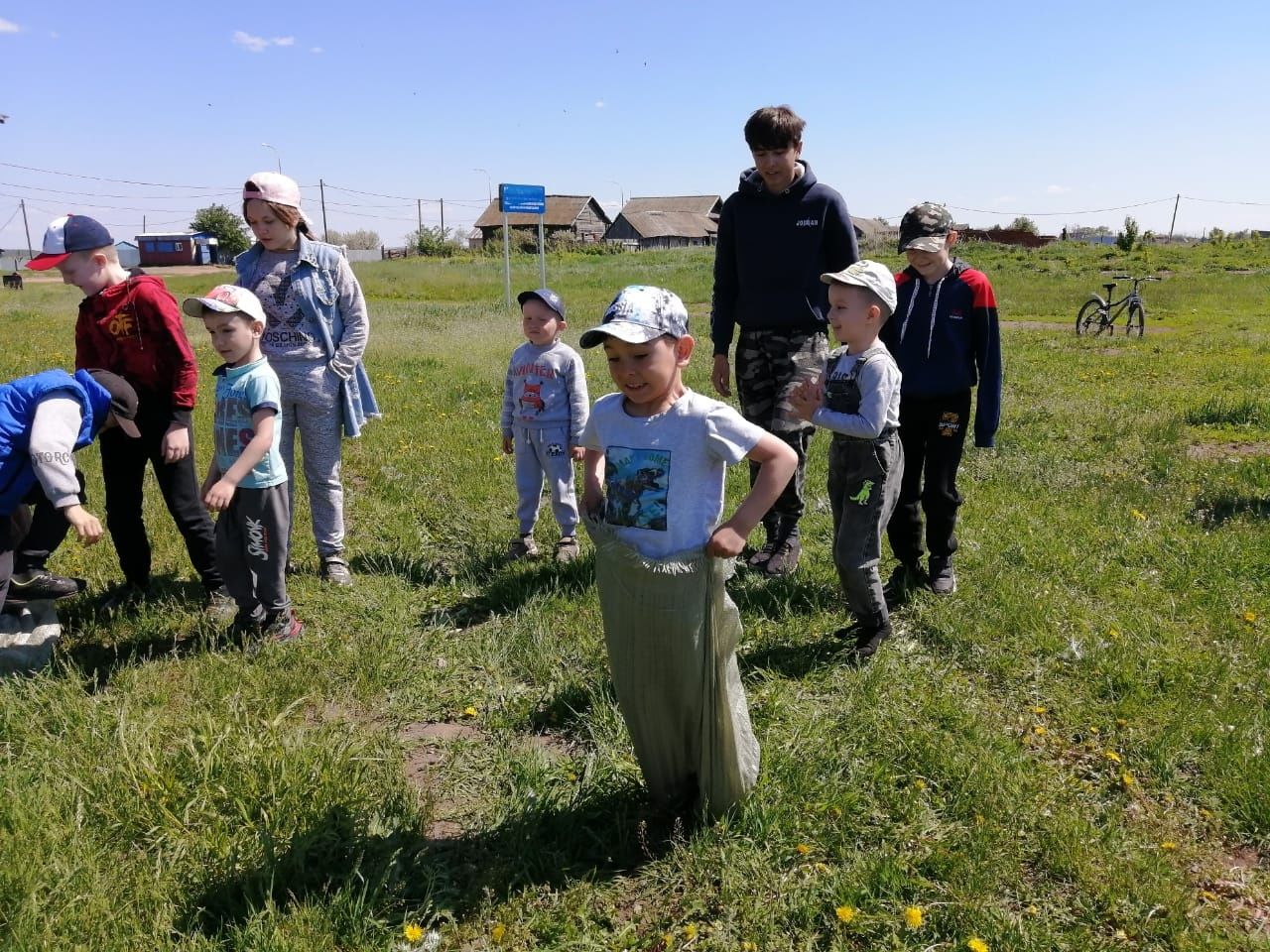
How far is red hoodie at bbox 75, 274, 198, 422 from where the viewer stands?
4.07 metres

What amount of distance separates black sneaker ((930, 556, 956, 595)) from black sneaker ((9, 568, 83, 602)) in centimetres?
453

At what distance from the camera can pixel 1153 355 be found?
13.5 metres

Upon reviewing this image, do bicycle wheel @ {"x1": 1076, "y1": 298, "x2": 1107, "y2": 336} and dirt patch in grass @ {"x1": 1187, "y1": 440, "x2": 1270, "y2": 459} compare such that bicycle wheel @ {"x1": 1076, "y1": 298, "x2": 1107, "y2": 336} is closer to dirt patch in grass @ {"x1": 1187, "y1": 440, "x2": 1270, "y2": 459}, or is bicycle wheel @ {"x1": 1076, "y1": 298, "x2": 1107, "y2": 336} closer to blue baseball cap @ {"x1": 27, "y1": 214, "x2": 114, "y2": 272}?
dirt patch in grass @ {"x1": 1187, "y1": 440, "x2": 1270, "y2": 459}

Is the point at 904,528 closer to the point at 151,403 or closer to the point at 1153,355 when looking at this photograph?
the point at 151,403

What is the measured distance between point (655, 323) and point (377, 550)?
3635mm

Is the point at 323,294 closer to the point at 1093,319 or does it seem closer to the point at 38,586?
the point at 38,586

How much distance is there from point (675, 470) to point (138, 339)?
310 cm

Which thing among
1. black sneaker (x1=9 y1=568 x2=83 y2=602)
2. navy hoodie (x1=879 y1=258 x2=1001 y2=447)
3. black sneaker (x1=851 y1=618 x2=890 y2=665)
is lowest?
black sneaker (x1=851 y1=618 x2=890 y2=665)

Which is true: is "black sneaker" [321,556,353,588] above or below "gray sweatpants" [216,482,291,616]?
below

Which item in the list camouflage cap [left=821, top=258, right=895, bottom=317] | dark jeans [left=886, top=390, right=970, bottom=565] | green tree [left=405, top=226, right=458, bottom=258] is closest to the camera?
camouflage cap [left=821, top=258, right=895, bottom=317]

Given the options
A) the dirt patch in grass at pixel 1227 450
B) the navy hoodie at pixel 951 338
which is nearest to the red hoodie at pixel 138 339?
the navy hoodie at pixel 951 338

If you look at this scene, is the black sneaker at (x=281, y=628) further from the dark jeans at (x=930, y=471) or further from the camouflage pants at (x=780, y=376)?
the dark jeans at (x=930, y=471)

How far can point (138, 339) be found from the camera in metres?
4.09

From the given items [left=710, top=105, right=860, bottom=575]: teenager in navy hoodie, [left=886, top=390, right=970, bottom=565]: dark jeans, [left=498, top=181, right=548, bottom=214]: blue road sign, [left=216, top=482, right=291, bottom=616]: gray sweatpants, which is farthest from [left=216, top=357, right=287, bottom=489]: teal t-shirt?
[left=498, top=181, right=548, bottom=214]: blue road sign
